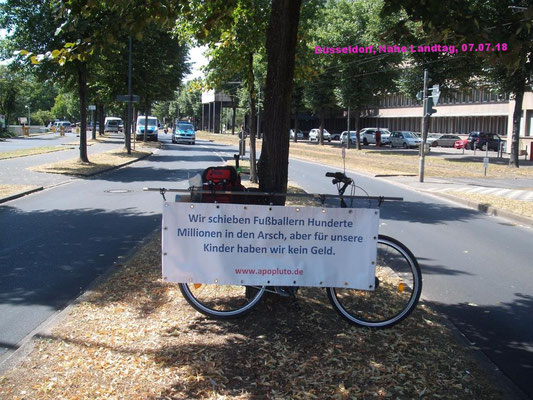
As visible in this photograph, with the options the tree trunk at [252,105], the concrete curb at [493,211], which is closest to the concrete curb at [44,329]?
the tree trunk at [252,105]

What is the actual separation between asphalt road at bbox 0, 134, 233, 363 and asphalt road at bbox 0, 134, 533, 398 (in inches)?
0.5

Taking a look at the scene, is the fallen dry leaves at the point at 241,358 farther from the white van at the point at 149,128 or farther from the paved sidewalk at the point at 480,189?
the white van at the point at 149,128

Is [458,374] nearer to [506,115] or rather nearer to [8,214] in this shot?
[8,214]

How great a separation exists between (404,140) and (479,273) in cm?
4898

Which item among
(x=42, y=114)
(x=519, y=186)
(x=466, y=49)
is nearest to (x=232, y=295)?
(x=466, y=49)

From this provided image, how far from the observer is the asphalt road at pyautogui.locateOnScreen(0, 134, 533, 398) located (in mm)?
5211

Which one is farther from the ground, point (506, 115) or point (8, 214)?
point (506, 115)

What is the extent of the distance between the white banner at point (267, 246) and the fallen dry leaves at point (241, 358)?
429 mm

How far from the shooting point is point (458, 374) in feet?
13.0

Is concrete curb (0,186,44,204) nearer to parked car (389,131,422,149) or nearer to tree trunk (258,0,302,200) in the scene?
tree trunk (258,0,302,200)

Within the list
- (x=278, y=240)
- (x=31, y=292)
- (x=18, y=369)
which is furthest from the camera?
(x=31, y=292)

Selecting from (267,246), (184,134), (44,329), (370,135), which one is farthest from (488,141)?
(44,329)

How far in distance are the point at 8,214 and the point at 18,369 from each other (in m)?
8.43

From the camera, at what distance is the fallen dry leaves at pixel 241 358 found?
141 inches
